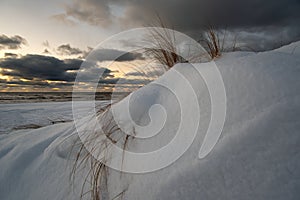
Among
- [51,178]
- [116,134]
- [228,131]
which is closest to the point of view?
[228,131]

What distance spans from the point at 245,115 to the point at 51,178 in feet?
3.35

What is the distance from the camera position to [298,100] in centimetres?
63

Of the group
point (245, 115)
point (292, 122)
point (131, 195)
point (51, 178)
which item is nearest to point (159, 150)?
point (131, 195)

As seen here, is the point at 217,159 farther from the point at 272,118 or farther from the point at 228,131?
the point at 272,118

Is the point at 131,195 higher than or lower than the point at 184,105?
lower

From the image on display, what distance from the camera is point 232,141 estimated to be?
2.09ft

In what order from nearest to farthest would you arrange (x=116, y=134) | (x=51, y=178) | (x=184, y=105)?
1. (x=184, y=105)
2. (x=116, y=134)
3. (x=51, y=178)

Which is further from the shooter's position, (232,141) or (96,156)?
(96,156)

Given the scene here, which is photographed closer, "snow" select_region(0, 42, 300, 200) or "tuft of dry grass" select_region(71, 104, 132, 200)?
"snow" select_region(0, 42, 300, 200)

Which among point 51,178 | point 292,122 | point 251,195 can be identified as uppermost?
point 292,122

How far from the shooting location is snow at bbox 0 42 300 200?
21.9 inches

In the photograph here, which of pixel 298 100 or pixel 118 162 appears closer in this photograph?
pixel 298 100

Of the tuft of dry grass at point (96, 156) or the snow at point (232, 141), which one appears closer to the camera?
the snow at point (232, 141)

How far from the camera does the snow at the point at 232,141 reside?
1.82 feet
